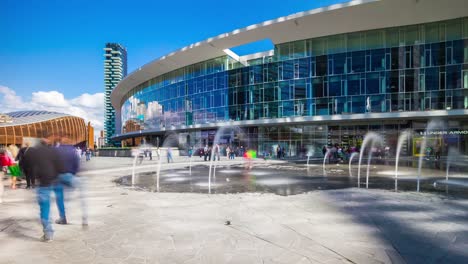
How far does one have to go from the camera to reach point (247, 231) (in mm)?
5508

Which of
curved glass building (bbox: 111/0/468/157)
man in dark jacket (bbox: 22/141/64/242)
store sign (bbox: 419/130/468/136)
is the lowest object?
man in dark jacket (bbox: 22/141/64/242)

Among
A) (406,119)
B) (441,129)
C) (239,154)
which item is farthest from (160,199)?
(441,129)

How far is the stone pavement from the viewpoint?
14.2ft

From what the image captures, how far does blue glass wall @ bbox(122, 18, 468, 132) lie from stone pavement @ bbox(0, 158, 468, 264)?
94.3 feet

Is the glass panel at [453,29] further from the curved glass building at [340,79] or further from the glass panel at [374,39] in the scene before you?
the glass panel at [374,39]

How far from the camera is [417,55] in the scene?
3331 cm

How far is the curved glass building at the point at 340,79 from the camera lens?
31891 millimetres

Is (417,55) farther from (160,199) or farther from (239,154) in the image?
(160,199)

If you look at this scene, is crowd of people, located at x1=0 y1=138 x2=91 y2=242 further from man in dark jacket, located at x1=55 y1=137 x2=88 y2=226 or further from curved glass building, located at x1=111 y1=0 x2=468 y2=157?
curved glass building, located at x1=111 y1=0 x2=468 y2=157

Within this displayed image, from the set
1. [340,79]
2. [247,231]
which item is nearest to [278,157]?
[340,79]

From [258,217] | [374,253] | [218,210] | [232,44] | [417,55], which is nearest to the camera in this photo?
[374,253]

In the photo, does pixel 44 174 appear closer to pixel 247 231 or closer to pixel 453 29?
pixel 247 231

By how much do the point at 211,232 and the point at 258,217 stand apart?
151 centimetres

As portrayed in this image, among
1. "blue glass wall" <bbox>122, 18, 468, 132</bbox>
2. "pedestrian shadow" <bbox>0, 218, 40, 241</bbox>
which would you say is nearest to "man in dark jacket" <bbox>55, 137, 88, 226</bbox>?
"pedestrian shadow" <bbox>0, 218, 40, 241</bbox>
